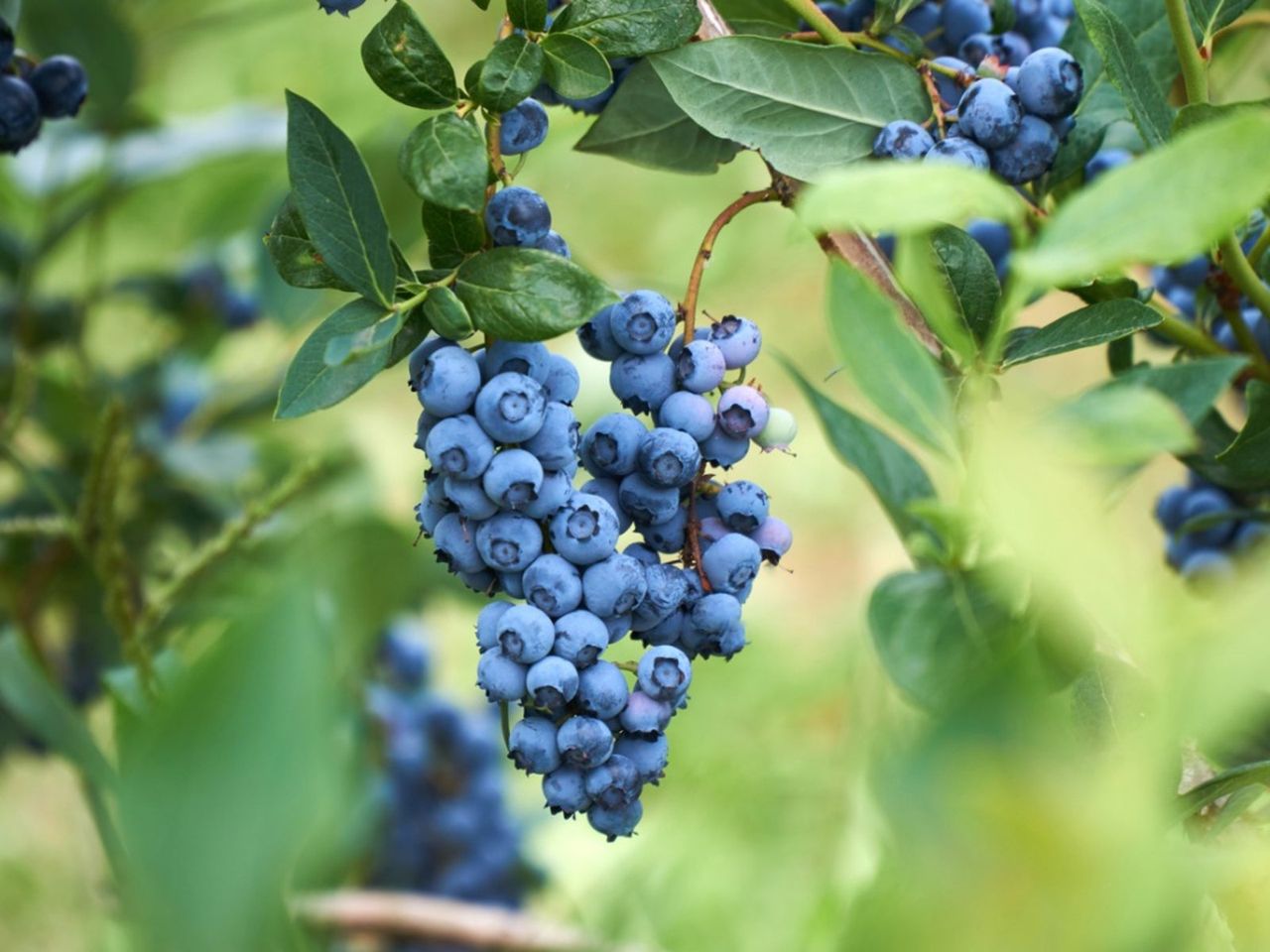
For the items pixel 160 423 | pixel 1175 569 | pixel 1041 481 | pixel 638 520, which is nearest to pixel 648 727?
pixel 638 520

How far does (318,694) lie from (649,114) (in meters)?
0.39

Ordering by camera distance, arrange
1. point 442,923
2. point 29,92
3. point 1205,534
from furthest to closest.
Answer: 1. point 442,923
2. point 1205,534
3. point 29,92

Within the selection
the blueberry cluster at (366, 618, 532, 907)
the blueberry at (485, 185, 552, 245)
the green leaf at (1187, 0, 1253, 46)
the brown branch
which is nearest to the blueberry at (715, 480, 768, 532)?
the blueberry at (485, 185, 552, 245)

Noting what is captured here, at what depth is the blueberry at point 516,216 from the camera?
1.47ft

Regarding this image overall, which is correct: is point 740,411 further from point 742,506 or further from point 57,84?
point 57,84

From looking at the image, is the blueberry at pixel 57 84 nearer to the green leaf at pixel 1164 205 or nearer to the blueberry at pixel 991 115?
the blueberry at pixel 991 115

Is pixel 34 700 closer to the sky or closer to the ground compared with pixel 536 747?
closer to the ground

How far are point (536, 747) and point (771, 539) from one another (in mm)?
111

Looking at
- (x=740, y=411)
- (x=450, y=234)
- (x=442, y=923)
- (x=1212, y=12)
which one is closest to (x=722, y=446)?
(x=740, y=411)

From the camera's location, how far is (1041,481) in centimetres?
27

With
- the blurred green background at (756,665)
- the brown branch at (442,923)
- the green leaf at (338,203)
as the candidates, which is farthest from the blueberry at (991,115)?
the brown branch at (442,923)

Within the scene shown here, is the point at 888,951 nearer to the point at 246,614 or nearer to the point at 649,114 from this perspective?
the point at 246,614

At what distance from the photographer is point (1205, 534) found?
2.48 ft

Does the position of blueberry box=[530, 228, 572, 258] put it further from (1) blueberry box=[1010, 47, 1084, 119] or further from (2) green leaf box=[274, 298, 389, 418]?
(1) blueberry box=[1010, 47, 1084, 119]
